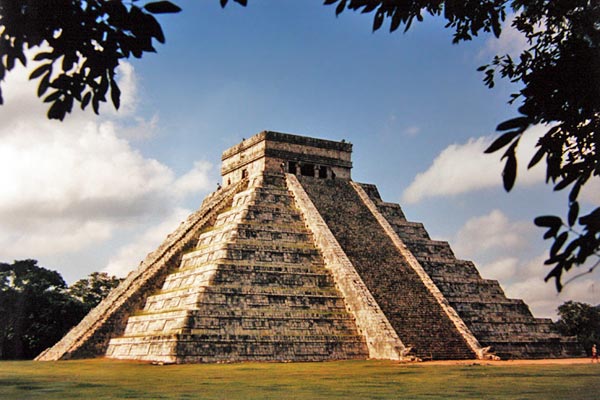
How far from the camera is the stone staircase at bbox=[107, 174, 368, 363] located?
21.3 m

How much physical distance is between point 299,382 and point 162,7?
11.4 meters

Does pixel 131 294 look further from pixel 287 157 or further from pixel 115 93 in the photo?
pixel 115 93

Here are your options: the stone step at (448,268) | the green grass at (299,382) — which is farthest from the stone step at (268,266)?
the stone step at (448,268)

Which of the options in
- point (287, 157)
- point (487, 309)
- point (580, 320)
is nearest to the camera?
point (487, 309)

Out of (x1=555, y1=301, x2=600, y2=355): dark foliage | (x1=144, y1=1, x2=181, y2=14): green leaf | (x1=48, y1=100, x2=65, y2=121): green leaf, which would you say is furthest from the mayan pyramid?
(x1=144, y1=1, x2=181, y2=14): green leaf

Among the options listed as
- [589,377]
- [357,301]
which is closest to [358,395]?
[589,377]

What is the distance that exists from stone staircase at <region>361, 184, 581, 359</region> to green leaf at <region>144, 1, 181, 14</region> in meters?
22.8

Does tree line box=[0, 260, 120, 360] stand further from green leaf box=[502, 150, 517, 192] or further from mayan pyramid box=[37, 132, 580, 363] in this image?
green leaf box=[502, 150, 517, 192]

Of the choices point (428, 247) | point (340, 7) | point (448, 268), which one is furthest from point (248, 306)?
point (340, 7)

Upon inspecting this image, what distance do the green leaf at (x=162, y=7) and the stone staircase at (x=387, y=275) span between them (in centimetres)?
1952

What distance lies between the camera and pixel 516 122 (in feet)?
12.0

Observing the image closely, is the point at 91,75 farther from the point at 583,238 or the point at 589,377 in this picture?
the point at 589,377

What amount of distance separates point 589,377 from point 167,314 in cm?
1392

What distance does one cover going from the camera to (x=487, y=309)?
27.0 meters
